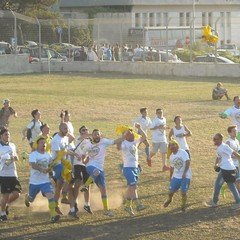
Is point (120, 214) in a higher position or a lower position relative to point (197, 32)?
lower

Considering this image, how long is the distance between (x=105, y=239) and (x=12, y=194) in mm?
2132

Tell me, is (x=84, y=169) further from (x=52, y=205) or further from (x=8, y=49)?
(x=8, y=49)

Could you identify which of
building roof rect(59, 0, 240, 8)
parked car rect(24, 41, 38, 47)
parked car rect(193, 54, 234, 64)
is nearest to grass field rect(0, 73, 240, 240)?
parked car rect(193, 54, 234, 64)

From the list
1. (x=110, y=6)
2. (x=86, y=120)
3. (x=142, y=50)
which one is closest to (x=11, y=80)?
(x=142, y=50)

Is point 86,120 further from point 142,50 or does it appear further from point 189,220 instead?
point 142,50

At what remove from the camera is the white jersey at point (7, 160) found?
14.0 meters

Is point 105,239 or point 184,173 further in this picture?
point 184,173

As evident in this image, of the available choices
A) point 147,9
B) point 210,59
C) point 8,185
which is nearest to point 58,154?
point 8,185

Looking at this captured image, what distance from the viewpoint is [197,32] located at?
169ft

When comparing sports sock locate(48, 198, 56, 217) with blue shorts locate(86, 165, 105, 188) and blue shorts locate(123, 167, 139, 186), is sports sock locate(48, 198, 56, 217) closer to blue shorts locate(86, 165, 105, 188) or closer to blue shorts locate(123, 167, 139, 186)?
blue shorts locate(86, 165, 105, 188)

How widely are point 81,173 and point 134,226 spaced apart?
170cm

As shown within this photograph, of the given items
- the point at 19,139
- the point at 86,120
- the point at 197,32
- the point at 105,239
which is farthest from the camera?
the point at 197,32

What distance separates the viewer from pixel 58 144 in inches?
576

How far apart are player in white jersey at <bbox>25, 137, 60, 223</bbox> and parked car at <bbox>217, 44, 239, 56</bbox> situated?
35.1 meters
